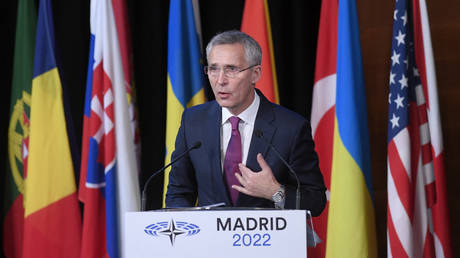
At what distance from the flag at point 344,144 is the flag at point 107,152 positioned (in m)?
1.31

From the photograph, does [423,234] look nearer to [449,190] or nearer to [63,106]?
[449,190]

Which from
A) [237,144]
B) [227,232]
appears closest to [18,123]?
[237,144]

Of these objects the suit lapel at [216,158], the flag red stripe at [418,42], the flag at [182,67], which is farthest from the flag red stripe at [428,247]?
the flag at [182,67]

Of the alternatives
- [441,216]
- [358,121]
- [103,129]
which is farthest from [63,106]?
[441,216]

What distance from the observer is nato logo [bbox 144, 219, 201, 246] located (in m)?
1.93

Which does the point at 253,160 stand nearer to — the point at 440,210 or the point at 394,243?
the point at 394,243

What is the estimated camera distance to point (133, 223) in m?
1.97

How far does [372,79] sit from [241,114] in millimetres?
2025

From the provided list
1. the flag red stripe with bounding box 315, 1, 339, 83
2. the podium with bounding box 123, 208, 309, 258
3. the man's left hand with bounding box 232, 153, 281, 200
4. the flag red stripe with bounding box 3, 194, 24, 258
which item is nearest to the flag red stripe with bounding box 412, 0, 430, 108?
the flag red stripe with bounding box 315, 1, 339, 83

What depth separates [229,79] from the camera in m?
2.60

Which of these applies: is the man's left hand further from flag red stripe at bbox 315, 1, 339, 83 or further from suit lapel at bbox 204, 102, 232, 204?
flag red stripe at bbox 315, 1, 339, 83

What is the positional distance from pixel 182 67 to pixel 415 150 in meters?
1.68

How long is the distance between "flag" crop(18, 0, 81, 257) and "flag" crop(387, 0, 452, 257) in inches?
87.0

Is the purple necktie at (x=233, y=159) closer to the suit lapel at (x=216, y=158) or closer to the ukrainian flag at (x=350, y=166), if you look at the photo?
the suit lapel at (x=216, y=158)
